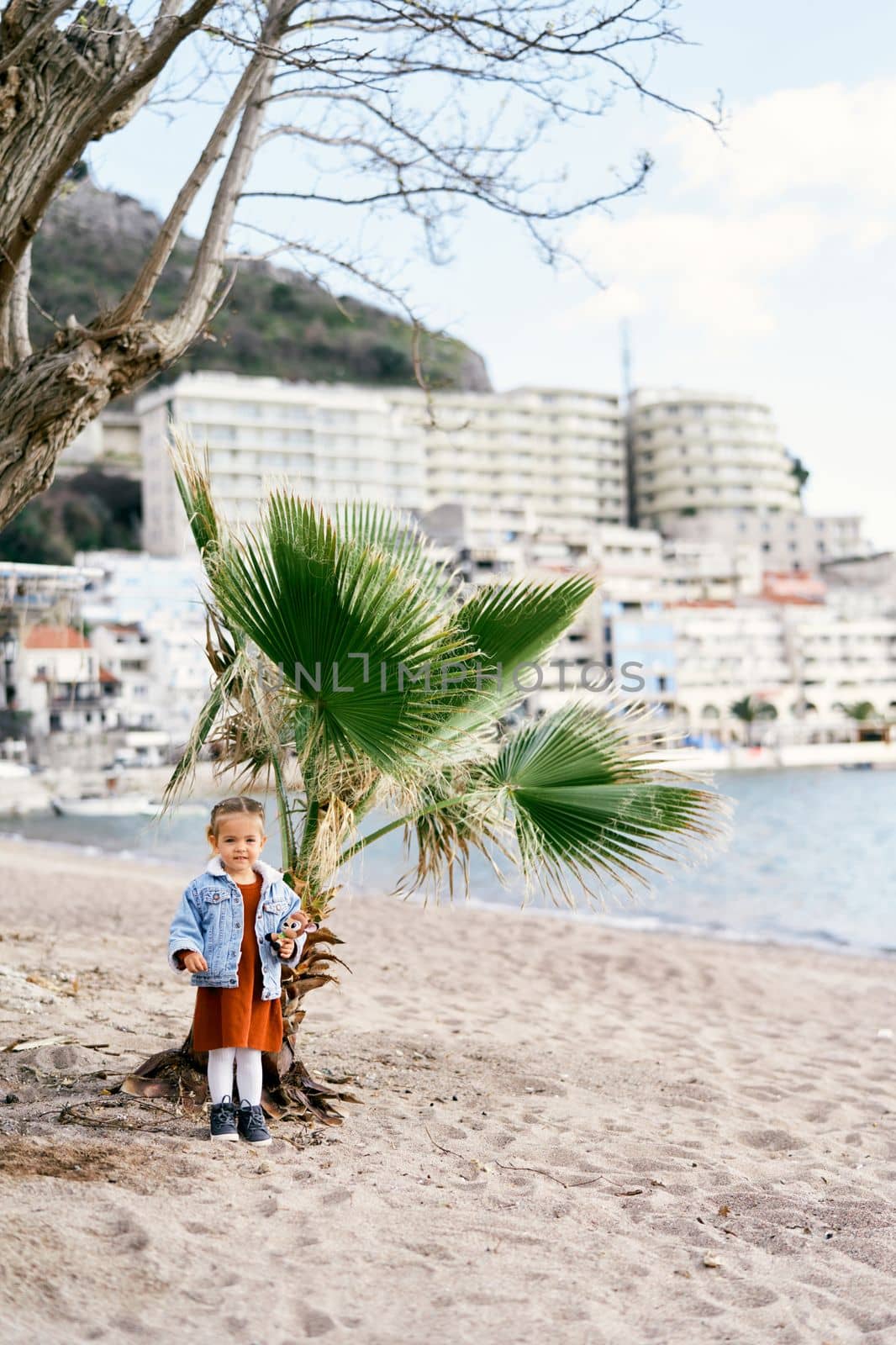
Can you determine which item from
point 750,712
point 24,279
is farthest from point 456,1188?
point 750,712

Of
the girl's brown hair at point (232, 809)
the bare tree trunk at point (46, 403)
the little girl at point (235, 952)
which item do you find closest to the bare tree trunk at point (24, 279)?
the bare tree trunk at point (46, 403)

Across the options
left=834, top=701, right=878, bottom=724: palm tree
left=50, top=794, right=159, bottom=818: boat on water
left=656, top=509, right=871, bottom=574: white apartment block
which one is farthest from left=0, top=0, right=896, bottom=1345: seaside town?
left=656, top=509, right=871, bottom=574: white apartment block

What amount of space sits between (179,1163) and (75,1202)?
427 mm

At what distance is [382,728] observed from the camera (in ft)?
13.1

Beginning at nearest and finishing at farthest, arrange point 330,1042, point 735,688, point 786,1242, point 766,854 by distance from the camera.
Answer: point 786,1242 < point 330,1042 < point 766,854 < point 735,688

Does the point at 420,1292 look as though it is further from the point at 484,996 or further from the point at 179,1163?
the point at 484,996

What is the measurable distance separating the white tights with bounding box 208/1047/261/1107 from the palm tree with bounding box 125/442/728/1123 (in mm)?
210

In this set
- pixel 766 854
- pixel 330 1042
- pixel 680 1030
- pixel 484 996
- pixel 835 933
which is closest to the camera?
pixel 330 1042

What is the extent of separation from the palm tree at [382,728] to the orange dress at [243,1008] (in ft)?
0.84

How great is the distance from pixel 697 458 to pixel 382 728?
116m

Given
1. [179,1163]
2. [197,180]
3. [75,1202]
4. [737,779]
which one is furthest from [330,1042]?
[737,779]

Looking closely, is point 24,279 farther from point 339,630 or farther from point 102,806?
point 102,806

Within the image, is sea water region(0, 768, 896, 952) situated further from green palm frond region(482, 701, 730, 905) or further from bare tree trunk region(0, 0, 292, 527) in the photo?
bare tree trunk region(0, 0, 292, 527)

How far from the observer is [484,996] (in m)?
8.67
